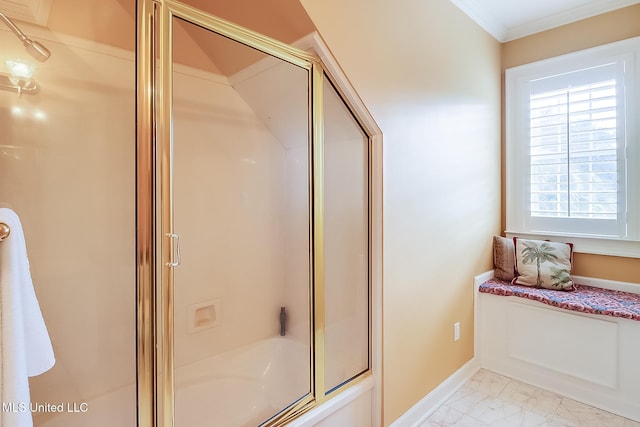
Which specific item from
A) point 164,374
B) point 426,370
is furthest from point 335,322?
point 164,374

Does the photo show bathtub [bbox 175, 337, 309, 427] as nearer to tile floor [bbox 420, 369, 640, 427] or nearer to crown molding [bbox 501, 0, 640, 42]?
tile floor [bbox 420, 369, 640, 427]

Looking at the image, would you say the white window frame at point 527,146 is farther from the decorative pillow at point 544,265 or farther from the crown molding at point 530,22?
the crown molding at point 530,22

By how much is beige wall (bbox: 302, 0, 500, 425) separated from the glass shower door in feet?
1.26

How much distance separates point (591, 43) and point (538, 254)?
165cm

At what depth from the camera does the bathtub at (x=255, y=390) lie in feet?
5.13

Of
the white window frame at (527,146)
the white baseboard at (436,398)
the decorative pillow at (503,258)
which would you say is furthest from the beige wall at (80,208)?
the white window frame at (527,146)

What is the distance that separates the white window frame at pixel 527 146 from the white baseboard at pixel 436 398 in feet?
4.03

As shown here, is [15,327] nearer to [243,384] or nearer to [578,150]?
[243,384]

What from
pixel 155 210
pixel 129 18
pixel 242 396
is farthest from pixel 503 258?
pixel 129 18

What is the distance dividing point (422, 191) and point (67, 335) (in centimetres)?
193

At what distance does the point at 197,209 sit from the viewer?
1919mm

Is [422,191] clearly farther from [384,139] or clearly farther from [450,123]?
[450,123]

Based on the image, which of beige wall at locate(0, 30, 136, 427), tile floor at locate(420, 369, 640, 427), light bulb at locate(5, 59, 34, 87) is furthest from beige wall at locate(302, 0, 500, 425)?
light bulb at locate(5, 59, 34, 87)

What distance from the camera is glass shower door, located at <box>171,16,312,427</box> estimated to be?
66.4 inches
